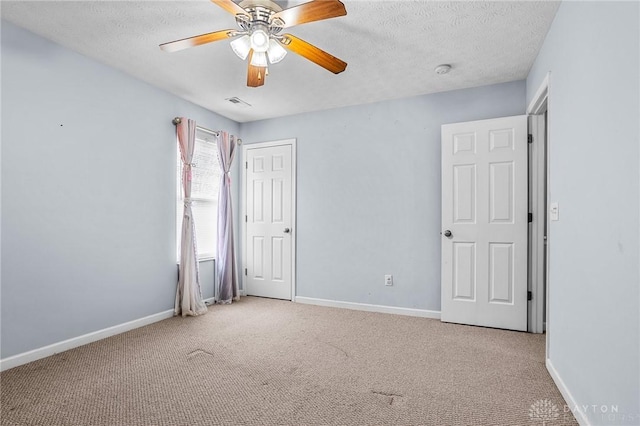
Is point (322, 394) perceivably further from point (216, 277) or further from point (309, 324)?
point (216, 277)

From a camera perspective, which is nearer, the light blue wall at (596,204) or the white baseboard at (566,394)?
the light blue wall at (596,204)

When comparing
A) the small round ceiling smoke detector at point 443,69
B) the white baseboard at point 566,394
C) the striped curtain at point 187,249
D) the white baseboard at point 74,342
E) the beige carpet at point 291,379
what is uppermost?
the small round ceiling smoke detector at point 443,69

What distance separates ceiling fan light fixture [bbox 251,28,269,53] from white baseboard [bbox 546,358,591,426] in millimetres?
2653

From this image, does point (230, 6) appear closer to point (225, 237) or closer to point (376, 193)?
point (376, 193)

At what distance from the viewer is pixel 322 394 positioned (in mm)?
2129

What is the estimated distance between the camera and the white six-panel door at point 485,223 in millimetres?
3295

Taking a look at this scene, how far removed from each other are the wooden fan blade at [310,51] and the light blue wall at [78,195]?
1.92 meters

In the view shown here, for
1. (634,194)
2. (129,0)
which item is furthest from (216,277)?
(634,194)

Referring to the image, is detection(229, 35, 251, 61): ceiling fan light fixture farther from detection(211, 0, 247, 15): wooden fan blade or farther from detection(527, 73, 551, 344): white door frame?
detection(527, 73, 551, 344): white door frame

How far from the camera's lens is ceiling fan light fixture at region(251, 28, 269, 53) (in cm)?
209

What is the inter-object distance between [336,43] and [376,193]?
1793mm

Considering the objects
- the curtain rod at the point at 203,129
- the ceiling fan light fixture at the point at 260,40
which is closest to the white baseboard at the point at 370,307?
the curtain rod at the point at 203,129

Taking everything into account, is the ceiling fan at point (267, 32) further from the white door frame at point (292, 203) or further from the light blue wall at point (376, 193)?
the white door frame at point (292, 203)

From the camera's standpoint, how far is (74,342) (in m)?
2.85
